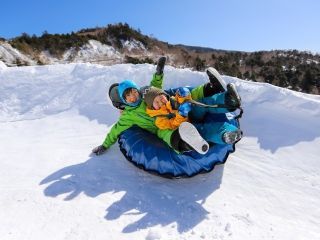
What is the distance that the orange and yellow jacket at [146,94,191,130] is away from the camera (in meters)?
3.87

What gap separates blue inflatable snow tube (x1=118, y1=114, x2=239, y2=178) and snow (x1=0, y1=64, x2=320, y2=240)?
11 centimetres

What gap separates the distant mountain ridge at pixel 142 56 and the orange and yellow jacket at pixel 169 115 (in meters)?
8.39

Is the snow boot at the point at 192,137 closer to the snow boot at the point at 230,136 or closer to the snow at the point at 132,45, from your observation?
the snow boot at the point at 230,136

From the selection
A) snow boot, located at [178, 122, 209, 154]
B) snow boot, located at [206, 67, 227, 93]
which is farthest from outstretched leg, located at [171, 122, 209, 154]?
snow boot, located at [206, 67, 227, 93]

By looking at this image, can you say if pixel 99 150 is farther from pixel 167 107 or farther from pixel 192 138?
pixel 192 138

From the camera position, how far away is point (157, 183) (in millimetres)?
3979

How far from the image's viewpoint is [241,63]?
1606 centimetres

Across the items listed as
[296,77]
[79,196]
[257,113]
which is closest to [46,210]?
[79,196]

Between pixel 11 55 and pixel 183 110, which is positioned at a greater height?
pixel 183 110

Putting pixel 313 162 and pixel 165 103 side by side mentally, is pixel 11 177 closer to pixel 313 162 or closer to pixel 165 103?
pixel 165 103

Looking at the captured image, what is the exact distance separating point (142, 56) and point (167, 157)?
16464 mm

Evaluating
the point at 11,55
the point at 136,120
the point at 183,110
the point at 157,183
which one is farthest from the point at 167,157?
the point at 11,55

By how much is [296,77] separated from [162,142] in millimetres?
9195

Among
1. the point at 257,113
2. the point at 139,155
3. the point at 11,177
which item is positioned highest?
the point at 257,113
